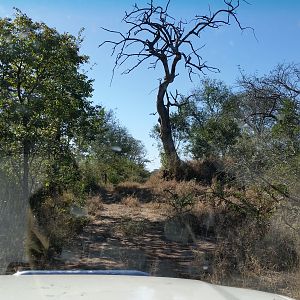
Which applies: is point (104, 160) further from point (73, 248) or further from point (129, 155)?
point (73, 248)

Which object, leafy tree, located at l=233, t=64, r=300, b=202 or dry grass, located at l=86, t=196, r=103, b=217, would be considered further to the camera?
dry grass, located at l=86, t=196, r=103, b=217

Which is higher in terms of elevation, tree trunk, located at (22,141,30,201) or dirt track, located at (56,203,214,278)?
tree trunk, located at (22,141,30,201)

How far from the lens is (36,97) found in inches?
393

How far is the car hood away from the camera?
8.38ft

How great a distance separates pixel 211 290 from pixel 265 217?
7262 mm

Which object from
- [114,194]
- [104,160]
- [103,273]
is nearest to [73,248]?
[103,273]

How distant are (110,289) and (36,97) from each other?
7.71m

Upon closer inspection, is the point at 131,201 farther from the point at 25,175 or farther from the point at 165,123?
the point at 25,175

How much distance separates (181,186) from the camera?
51.8 feet

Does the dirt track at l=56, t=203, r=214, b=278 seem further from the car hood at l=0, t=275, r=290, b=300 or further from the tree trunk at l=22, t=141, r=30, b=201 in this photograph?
the car hood at l=0, t=275, r=290, b=300

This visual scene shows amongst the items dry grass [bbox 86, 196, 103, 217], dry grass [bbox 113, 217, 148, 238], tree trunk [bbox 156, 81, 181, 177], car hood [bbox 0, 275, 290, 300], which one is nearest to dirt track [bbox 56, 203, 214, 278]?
dry grass [bbox 113, 217, 148, 238]

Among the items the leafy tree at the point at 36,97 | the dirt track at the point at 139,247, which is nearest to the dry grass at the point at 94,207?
the dirt track at the point at 139,247

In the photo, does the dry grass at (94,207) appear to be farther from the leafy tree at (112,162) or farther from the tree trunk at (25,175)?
the tree trunk at (25,175)

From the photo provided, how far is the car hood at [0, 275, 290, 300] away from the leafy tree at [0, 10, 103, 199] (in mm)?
6669
